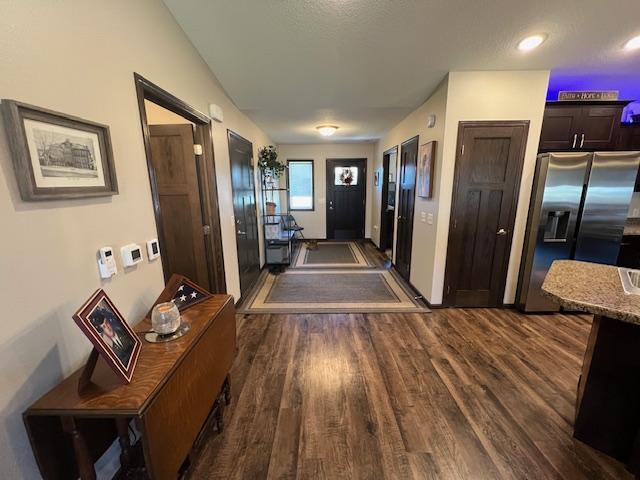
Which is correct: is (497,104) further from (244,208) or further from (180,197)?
(180,197)

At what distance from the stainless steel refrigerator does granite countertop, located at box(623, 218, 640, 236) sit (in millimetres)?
498

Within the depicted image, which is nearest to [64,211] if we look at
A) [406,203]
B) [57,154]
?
[57,154]

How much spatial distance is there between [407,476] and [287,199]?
5.83 meters

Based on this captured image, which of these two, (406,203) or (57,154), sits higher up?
(57,154)

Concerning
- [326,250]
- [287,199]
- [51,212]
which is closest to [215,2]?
[51,212]

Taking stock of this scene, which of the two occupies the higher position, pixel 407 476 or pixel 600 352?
pixel 600 352

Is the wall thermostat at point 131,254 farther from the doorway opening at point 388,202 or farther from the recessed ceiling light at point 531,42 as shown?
the doorway opening at point 388,202

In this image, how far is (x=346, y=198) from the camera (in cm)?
643

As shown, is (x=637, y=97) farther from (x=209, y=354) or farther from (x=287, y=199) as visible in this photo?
(x=287, y=199)

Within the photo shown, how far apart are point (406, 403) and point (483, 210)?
2160 mm

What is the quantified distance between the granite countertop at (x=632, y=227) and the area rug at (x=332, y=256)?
124 inches

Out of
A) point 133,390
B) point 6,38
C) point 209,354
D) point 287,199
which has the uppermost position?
point 6,38

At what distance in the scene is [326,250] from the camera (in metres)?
5.71

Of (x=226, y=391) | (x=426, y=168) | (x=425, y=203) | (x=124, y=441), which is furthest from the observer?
(x=425, y=203)
